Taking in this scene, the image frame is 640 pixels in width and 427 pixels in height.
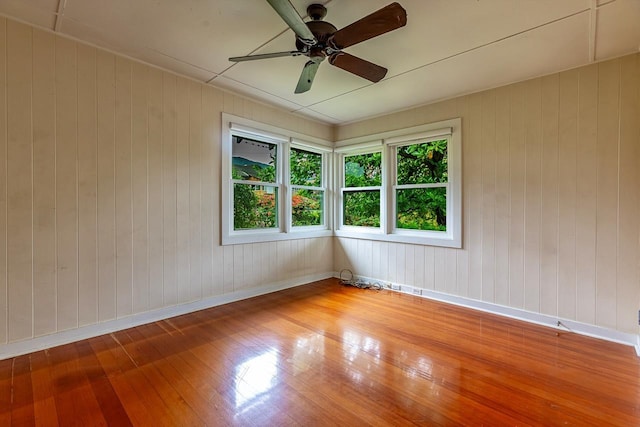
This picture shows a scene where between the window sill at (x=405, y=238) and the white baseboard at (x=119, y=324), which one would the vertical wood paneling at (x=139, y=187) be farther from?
the window sill at (x=405, y=238)

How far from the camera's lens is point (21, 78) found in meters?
2.19

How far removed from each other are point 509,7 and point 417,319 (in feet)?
9.08

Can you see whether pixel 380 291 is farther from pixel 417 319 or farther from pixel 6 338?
pixel 6 338

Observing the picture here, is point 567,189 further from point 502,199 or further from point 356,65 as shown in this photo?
point 356,65

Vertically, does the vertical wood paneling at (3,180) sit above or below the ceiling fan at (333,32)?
below

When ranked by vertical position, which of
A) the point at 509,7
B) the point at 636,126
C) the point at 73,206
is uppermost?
the point at 509,7

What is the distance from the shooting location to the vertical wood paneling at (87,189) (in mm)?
2445

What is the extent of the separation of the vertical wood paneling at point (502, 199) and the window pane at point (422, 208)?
2.08 feet

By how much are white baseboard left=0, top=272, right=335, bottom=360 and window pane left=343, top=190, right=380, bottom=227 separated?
5.32ft

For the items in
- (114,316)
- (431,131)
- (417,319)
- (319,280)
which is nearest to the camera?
(114,316)

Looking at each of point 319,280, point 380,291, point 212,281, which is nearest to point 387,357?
point 380,291

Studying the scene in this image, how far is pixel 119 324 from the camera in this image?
8.71 ft

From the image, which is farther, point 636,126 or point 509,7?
point 636,126

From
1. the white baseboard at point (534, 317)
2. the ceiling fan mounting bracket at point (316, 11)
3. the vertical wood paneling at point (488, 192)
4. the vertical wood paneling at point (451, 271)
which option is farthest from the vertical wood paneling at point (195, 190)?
the vertical wood paneling at point (488, 192)
